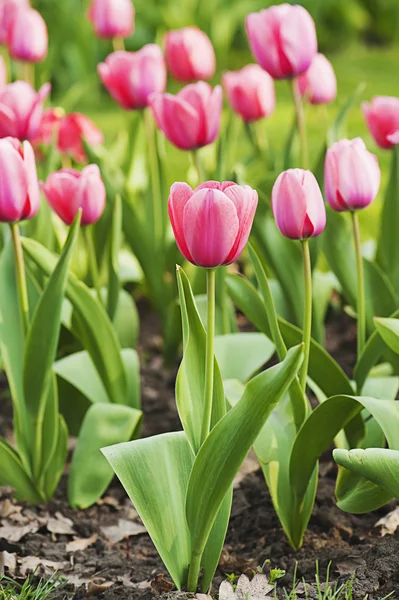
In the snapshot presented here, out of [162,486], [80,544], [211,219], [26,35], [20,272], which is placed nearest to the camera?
[211,219]

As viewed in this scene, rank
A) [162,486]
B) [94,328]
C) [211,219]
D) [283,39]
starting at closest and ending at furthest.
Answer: [211,219]
[162,486]
[94,328]
[283,39]

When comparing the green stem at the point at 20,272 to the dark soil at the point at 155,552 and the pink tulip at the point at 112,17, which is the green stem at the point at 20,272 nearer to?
the dark soil at the point at 155,552

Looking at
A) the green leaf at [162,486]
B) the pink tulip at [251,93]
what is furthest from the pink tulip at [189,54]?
the green leaf at [162,486]

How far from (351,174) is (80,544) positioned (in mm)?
986

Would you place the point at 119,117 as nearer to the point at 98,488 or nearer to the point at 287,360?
the point at 98,488

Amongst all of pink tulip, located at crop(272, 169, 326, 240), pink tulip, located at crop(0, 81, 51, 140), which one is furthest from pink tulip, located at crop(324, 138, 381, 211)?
pink tulip, located at crop(0, 81, 51, 140)

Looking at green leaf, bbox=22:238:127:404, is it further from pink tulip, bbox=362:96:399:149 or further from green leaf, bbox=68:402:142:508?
pink tulip, bbox=362:96:399:149

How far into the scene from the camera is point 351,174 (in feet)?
5.78

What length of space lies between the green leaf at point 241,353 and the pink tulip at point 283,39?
657 millimetres

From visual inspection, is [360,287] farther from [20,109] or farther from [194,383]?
[20,109]

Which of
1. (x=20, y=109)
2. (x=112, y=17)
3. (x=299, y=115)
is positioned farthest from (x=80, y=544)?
(x=112, y=17)

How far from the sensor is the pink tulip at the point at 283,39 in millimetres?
2238

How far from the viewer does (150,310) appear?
3.40m

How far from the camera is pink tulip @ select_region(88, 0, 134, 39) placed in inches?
131
